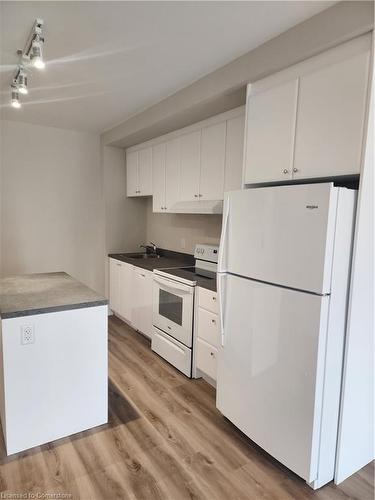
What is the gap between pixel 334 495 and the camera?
176 cm

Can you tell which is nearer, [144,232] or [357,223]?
[357,223]

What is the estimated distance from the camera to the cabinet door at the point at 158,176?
3814 millimetres

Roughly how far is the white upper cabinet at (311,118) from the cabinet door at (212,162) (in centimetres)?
69

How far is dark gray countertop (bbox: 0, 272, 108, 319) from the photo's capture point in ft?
6.42

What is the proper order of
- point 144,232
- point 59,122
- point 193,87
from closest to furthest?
point 193,87 < point 59,122 < point 144,232

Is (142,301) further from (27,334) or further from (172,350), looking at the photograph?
(27,334)

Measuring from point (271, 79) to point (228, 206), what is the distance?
0.85 meters

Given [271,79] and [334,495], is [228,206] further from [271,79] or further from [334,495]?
[334,495]

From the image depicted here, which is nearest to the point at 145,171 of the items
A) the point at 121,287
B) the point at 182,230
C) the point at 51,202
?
the point at 182,230

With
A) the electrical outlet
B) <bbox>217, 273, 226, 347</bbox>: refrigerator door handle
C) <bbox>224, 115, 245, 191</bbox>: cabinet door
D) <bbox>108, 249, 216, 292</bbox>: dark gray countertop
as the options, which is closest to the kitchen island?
the electrical outlet

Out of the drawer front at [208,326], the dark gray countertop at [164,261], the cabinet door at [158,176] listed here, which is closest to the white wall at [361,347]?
the drawer front at [208,326]

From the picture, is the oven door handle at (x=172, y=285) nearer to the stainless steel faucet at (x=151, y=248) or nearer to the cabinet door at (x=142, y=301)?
the cabinet door at (x=142, y=301)

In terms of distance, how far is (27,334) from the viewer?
76.8 inches

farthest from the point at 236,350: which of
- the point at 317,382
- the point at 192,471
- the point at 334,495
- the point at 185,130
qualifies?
the point at 185,130
